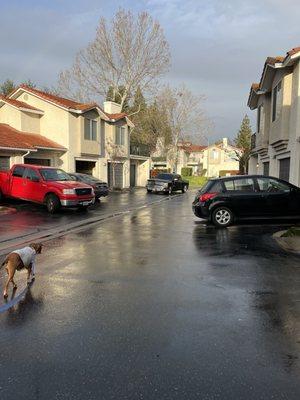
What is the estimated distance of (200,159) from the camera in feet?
319

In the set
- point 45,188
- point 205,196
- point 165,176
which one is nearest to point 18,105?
point 45,188

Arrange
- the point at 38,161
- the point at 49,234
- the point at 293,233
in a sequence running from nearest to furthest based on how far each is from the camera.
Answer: the point at 293,233, the point at 49,234, the point at 38,161

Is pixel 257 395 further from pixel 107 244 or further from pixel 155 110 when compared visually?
pixel 155 110

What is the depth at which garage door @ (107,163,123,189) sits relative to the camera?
36125mm

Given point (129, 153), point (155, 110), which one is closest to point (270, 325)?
point (129, 153)

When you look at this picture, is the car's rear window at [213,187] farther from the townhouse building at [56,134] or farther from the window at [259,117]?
the window at [259,117]

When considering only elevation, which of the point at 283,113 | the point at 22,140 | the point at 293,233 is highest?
the point at 283,113

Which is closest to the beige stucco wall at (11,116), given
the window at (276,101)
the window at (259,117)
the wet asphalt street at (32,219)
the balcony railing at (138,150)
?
the wet asphalt street at (32,219)

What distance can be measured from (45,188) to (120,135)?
21.0 m

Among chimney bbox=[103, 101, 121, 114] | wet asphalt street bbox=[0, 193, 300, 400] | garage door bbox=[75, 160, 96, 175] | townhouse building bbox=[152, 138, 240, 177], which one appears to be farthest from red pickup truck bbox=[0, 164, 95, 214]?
townhouse building bbox=[152, 138, 240, 177]

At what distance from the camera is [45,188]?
17.4 meters

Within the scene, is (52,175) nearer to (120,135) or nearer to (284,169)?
(284,169)

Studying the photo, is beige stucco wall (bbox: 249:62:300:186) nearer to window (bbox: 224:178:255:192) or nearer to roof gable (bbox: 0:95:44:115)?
window (bbox: 224:178:255:192)

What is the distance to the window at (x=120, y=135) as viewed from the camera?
121 feet
